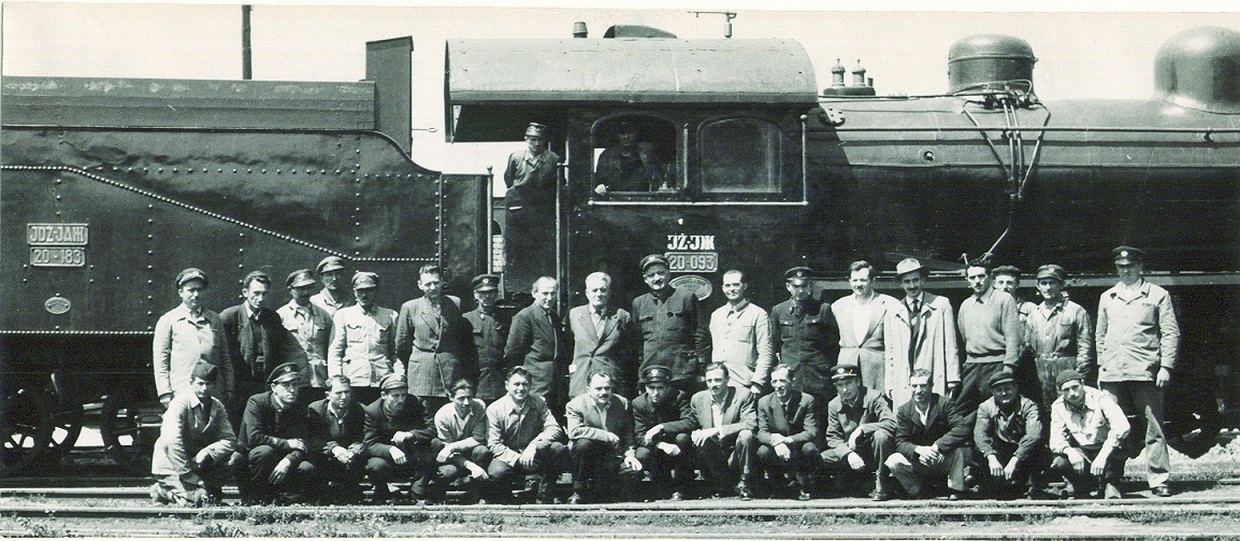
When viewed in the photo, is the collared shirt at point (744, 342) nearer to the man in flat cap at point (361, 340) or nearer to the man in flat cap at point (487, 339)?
the man in flat cap at point (487, 339)

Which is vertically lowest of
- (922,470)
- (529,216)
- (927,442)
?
(922,470)

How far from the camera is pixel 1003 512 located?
794 cm

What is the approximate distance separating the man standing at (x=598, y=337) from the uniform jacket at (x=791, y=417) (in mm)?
986

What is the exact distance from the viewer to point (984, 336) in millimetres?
9000

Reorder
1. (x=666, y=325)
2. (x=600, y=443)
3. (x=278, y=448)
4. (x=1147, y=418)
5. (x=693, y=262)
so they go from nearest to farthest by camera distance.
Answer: (x=278, y=448)
(x=600, y=443)
(x=666, y=325)
(x=1147, y=418)
(x=693, y=262)

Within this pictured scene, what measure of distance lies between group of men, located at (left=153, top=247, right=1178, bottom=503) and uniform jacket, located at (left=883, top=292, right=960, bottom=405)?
0.02 meters

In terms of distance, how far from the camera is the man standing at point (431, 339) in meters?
8.84

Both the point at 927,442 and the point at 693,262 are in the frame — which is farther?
the point at 693,262

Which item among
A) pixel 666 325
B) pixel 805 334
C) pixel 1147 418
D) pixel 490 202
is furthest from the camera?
pixel 490 202

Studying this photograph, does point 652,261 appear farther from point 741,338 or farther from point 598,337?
point 741,338

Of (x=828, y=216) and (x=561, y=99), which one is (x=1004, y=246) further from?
(x=561, y=99)

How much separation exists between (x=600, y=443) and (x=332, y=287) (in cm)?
212

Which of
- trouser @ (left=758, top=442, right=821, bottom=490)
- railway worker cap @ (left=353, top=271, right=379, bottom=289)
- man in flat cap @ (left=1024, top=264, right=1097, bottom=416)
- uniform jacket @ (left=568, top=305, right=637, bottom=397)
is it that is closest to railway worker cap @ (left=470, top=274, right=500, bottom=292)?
uniform jacket @ (left=568, top=305, right=637, bottom=397)

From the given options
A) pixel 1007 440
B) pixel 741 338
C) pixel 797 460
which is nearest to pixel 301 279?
pixel 741 338
